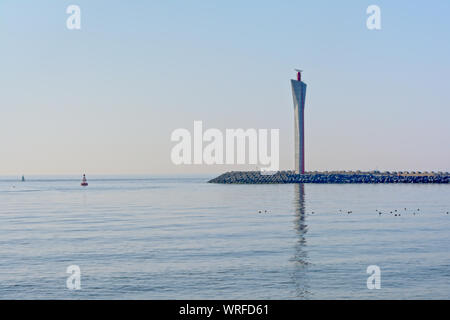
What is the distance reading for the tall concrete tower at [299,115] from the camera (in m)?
168

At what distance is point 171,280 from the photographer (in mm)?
20250

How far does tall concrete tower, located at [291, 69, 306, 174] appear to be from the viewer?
168 metres

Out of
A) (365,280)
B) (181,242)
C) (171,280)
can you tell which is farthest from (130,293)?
(181,242)

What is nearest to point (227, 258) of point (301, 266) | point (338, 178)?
point (301, 266)

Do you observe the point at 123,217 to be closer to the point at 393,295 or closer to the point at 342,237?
the point at 342,237

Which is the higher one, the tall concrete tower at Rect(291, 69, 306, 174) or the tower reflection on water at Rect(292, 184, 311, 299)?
the tall concrete tower at Rect(291, 69, 306, 174)

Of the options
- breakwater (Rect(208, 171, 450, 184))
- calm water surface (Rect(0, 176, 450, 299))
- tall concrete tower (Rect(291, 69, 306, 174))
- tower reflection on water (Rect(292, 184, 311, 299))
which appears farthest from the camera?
tall concrete tower (Rect(291, 69, 306, 174))

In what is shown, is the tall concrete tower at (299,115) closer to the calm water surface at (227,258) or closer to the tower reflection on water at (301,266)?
the calm water surface at (227,258)

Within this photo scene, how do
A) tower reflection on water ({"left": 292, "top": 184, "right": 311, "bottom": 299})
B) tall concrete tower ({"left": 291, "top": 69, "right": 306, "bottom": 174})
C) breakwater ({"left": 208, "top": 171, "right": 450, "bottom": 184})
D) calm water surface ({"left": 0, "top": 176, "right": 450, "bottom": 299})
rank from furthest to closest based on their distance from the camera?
1. tall concrete tower ({"left": 291, "top": 69, "right": 306, "bottom": 174})
2. breakwater ({"left": 208, "top": 171, "right": 450, "bottom": 184})
3. calm water surface ({"left": 0, "top": 176, "right": 450, "bottom": 299})
4. tower reflection on water ({"left": 292, "top": 184, "right": 311, "bottom": 299})

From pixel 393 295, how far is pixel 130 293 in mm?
8781

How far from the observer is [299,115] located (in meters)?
169

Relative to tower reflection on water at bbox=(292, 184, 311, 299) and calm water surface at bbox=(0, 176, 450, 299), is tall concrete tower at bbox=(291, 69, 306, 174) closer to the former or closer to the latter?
calm water surface at bbox=(0, 176, 450, 299)

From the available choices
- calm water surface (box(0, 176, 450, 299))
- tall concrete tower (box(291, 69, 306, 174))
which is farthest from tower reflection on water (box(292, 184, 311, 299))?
tall concrete tower (box(291, 69, 306, 174))
